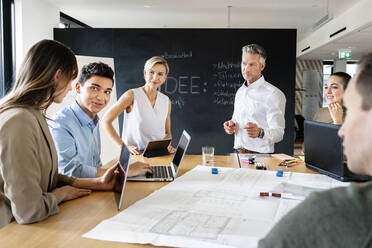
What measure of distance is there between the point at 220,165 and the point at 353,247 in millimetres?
1659

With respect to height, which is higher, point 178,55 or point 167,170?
point 178,55

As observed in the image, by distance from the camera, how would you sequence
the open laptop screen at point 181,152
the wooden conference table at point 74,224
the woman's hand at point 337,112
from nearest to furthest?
1. the wooden conference table at point 74,224
2. the open laptop screen at point 181,152
3. the woman's hand at point 337,112

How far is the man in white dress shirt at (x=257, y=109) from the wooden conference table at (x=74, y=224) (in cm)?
128

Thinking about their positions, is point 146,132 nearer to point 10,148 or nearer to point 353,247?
point 10,148

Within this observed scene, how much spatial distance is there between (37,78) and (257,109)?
192 centimetres

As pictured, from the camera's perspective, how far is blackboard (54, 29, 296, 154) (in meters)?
5.55

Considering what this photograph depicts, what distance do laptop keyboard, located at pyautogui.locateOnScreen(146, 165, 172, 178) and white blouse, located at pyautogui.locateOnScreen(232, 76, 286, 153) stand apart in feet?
3.18

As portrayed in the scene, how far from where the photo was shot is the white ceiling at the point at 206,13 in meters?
5.80

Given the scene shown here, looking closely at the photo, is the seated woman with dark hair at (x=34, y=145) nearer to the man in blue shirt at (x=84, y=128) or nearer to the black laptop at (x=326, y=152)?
the man in blue shirt at (x=84, y=128)

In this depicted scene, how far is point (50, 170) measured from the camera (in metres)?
1.38

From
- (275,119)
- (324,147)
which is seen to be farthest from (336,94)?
(324,147)

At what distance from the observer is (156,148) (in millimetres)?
2531

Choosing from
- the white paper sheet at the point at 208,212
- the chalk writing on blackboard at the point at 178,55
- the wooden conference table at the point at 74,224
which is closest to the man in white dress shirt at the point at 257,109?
the white paper sheet at the point at 208,212

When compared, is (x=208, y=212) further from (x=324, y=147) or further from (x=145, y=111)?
(x=145, y=111)
